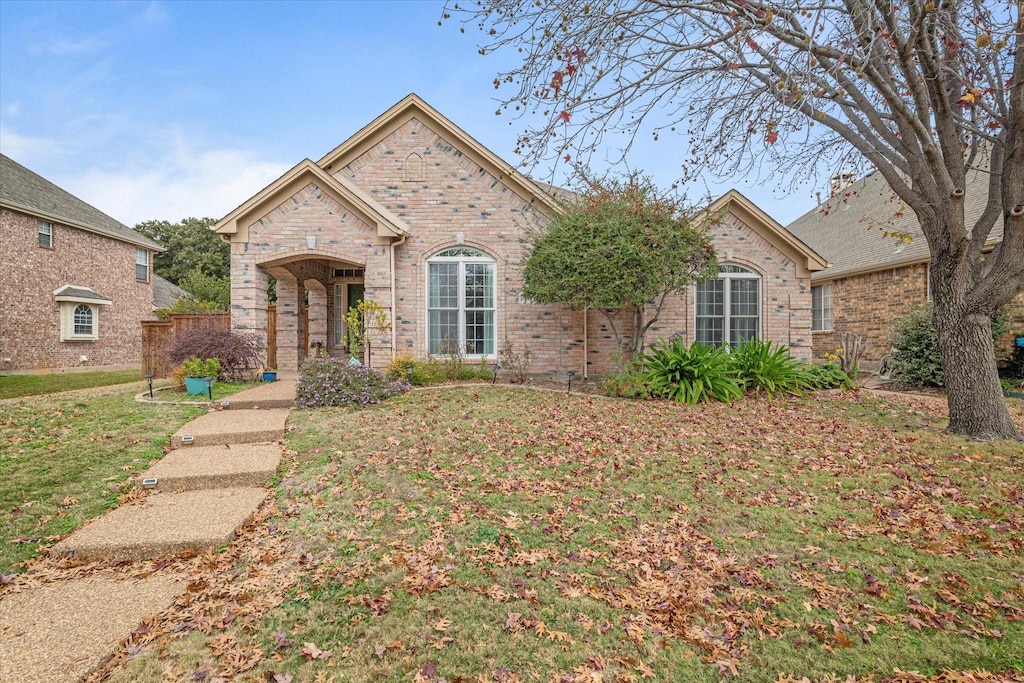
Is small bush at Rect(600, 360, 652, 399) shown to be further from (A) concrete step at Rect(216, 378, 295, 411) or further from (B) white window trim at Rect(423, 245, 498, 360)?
(A) concrete step at Rect(216, 378, 295, 411)

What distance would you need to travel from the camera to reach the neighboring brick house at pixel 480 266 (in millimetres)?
11859

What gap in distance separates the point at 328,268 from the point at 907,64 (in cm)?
1284

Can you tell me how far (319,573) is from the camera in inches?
137

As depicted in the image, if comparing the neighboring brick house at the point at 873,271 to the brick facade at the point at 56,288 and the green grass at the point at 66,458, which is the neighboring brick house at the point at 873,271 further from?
the brick facade at the point at 56,288

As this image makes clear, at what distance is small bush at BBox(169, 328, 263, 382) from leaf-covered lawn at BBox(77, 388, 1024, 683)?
16.1ft

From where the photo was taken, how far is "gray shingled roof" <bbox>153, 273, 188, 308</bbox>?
24969mm

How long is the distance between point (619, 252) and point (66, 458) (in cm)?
909

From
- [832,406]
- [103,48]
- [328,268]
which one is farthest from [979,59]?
[103,48]

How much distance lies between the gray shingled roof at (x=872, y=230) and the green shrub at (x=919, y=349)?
2.31 meters

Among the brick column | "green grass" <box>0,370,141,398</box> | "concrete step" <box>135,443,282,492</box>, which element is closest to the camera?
"concrete step" <box>135,443,282,492</box>

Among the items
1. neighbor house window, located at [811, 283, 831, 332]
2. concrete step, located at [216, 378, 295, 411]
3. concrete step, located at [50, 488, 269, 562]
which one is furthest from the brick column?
neighbor house window, located at [811, 283, 831, 332]

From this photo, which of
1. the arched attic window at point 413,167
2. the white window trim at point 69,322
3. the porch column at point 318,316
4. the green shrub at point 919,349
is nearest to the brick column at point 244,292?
the porch column at point 318,316

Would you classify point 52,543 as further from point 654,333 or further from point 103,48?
point 103,48

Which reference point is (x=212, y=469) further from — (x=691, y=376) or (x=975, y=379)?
(x=975, y=379)
